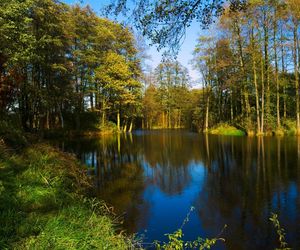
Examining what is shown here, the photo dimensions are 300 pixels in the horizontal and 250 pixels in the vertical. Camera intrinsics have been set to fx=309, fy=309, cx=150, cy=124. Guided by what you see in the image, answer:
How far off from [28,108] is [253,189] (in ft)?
59.3

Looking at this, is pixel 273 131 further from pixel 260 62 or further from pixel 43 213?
pixel 43 213

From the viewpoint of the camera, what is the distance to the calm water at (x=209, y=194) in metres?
6.60

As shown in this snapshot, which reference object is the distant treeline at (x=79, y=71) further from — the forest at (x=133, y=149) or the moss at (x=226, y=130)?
the moss at (x=226, y=130)

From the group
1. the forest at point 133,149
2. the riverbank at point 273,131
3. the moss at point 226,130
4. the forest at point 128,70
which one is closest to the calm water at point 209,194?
the forest at point 133,149

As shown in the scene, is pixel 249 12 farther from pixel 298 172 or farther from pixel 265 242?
pixel 265 242

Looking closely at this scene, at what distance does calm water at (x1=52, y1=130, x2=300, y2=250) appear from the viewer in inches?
260

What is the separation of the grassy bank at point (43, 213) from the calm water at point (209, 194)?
1465 mm

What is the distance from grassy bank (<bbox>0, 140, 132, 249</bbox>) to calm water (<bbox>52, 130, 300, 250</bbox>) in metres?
1.47

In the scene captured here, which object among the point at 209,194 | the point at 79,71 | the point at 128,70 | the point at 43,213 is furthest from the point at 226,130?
the point at 43,213

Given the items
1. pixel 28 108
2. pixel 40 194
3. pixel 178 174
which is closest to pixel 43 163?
pixel 40 194

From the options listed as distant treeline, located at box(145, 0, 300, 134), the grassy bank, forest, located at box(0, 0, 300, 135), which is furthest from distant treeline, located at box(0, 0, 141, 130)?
the grassy bank

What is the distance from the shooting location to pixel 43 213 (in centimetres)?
515

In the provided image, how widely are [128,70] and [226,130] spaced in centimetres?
1463

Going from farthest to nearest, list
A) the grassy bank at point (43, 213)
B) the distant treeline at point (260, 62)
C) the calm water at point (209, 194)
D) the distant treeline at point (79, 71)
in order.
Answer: the distant treeline at point (260, 62) < the distant treeline at point (79, 71) < the calm water at point (209, 194) < the grassy bank at point (43, 213)
